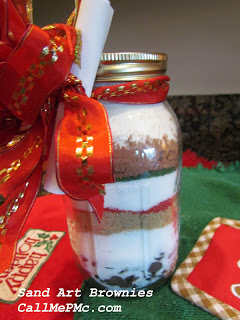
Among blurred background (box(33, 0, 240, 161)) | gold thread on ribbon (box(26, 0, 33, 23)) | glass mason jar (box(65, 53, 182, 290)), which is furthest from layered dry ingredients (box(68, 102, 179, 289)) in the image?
blurred background (box(33, 0, 240, 161))

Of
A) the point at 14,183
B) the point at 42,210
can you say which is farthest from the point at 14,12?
the point at 42,210

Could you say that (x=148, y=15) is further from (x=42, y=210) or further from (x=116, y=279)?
(x=116, y=279)

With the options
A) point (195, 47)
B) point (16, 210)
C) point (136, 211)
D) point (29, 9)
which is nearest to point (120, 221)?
point (136, 211)

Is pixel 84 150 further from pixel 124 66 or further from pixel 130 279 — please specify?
pixel 130 279

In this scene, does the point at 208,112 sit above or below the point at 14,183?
below

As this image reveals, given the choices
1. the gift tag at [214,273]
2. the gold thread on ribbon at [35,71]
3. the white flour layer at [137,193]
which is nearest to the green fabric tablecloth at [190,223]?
the gift tag at [214,273]

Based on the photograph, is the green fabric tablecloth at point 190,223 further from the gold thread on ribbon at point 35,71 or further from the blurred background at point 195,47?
the gold thread on ribbon at point 35,71

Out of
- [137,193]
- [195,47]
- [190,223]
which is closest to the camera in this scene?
[137,193]
